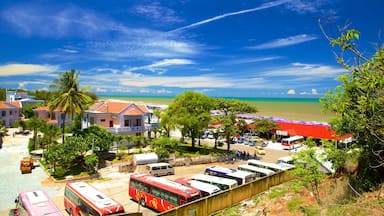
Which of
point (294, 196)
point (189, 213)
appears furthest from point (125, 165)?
point (294, 196)

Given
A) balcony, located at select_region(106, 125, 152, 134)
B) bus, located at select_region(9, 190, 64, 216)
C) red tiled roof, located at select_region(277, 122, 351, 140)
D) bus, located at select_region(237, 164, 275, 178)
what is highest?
balcony, located at select_region(106, 125, 152, 134)

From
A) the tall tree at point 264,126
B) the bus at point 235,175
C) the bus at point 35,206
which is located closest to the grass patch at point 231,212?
the bus at point 235,175

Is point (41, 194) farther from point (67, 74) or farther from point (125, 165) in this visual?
point (67, 74)

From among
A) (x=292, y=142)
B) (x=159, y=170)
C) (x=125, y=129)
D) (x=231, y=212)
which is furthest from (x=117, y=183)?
(x=292, y=142)

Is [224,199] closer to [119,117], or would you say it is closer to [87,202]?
[87,202]

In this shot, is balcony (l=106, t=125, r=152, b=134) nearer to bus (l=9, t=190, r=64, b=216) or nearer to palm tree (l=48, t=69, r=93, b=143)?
palm tree (l=48, t=69, r=93, b=143)

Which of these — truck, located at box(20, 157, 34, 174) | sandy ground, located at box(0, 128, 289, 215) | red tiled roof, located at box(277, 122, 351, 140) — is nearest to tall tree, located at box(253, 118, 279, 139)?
red tiled roof, located at box(277, 122, 351, 140)
